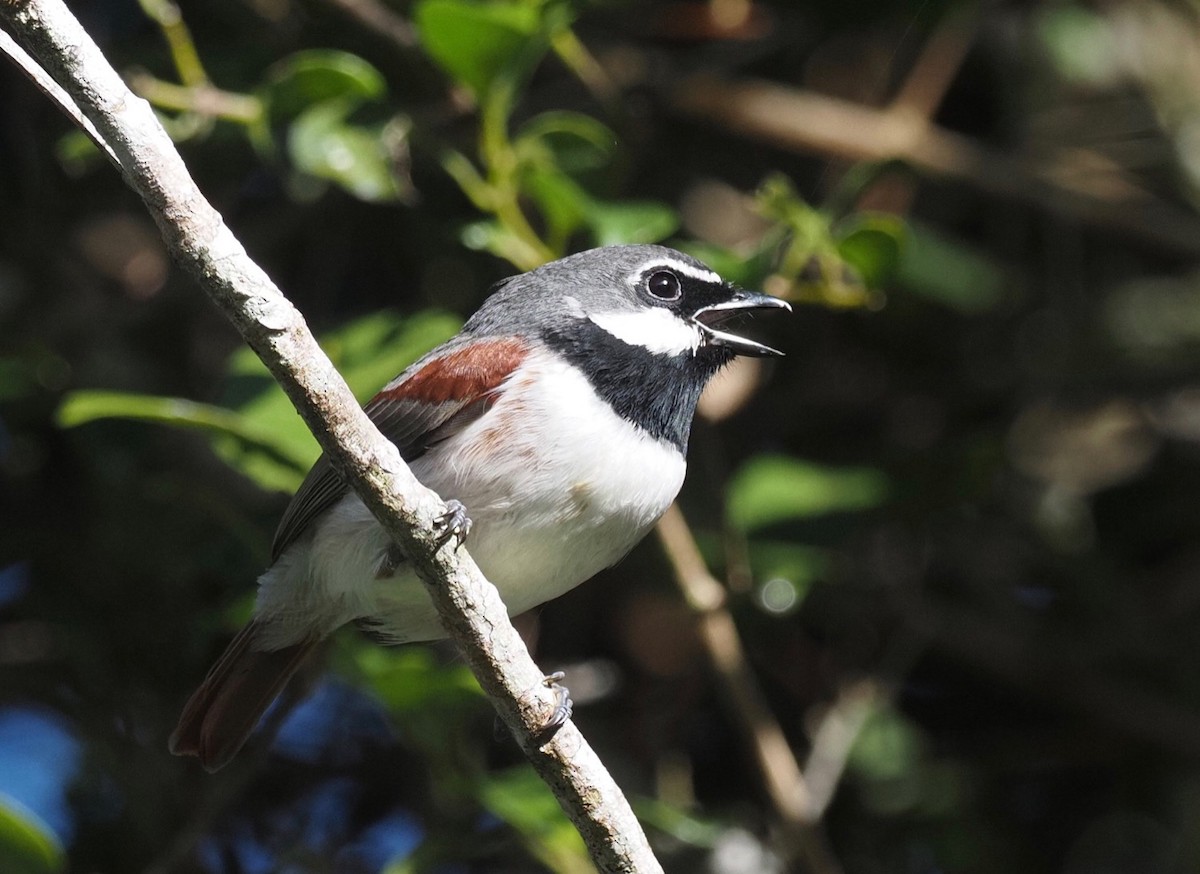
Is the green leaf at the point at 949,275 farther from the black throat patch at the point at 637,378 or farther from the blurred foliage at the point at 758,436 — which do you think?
the black throat patch at the point at 637,378

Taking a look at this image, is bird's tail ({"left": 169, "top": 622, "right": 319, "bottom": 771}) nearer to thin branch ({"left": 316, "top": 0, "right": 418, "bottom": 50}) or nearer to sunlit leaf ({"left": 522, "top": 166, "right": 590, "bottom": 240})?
sunlit leaf ({"left": 522, "top": 166, "right": 590, "bottom": 240})

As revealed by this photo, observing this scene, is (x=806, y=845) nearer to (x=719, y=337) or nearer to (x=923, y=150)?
(x=719, y=337)

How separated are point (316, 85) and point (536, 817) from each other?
1.74m

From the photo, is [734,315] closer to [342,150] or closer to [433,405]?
[433,405]

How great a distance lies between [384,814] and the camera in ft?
15.1

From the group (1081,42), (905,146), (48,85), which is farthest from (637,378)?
(1081,42)

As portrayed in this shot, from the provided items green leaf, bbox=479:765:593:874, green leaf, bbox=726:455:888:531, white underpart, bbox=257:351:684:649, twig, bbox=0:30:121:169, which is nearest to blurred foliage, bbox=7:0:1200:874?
green leaf, bbox=726:455:888:531

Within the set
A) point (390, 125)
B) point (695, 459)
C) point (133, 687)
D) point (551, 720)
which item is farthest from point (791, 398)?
point (551, 720)

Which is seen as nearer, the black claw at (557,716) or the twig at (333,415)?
the twig at (333,415)

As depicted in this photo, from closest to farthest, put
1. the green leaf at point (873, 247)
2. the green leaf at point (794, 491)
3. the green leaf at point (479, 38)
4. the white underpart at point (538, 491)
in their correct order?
the white underpart at point (538, 491)
the green leaf at point (479, 38)
the green leaf at point (873, 247)
the green leaf at point (794, 491)

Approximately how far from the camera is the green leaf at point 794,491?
3.88m

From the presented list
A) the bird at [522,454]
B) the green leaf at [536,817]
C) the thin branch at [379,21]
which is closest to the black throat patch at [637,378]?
the bird at [522,454]

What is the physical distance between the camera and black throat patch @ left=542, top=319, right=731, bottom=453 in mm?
3195

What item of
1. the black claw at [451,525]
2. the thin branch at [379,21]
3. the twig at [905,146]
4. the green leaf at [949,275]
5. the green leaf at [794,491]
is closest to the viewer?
the black claw at [451,525]
